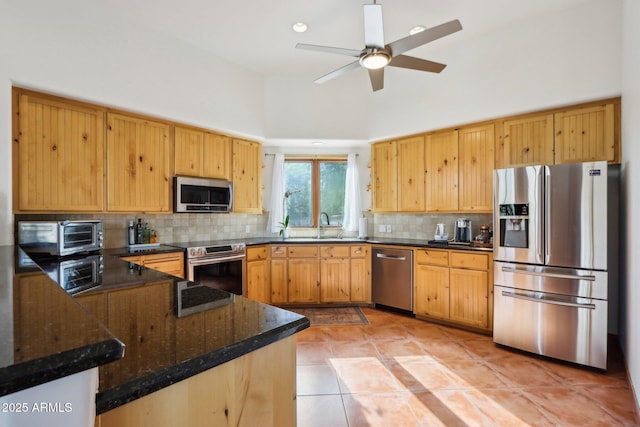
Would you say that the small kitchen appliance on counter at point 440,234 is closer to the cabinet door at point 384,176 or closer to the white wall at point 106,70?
the cabinet door at point 384,176

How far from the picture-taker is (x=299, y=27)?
10.7 ft

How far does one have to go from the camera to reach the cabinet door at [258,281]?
408 centimetres

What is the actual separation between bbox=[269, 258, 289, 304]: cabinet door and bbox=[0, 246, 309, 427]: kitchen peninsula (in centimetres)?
312

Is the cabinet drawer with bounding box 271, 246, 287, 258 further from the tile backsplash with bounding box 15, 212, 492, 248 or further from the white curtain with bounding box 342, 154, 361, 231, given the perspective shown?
the white curtain with bounding box 342, 154, 361, 231

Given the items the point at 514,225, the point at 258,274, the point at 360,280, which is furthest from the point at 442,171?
the point at 258,274

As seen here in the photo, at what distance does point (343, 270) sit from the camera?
4344mm

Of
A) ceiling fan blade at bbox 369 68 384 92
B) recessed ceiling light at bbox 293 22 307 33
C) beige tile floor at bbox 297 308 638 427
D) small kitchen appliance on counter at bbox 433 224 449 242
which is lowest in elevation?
beige tile floor at bbox 297 308 638 427

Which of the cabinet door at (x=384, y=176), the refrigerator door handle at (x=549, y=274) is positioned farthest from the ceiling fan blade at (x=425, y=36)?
the refrigerator door handle at (x=549, y=274)

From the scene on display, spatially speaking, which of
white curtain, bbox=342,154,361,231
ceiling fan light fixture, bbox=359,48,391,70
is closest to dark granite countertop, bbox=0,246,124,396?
ceiling fan light fixture, bbox=359,48,391,70

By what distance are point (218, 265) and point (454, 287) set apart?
2701mm

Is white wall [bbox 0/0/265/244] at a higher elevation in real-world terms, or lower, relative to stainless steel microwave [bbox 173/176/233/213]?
higher

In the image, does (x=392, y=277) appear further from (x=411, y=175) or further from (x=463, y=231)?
(x=411, y=175)

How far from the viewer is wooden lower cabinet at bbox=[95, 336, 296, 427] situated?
2.25 feet

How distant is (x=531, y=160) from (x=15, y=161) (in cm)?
464
